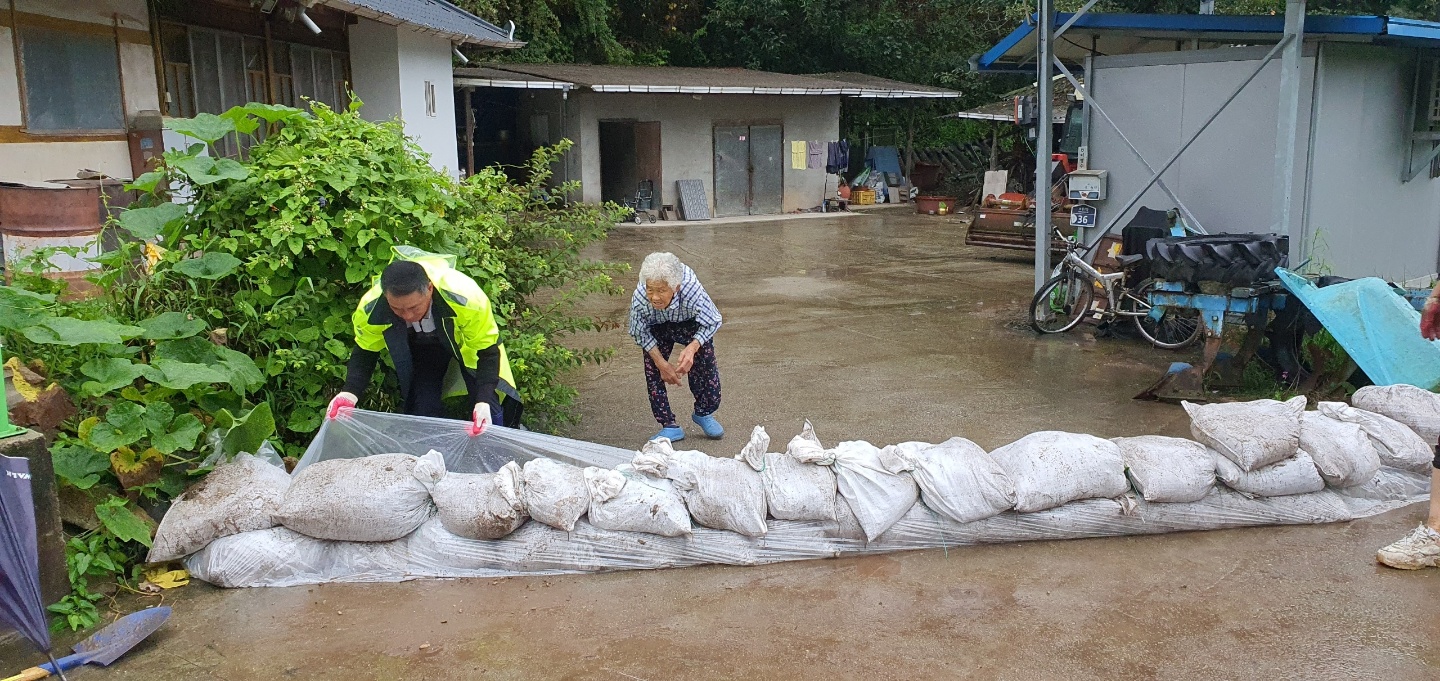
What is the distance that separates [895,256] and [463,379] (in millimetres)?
10400

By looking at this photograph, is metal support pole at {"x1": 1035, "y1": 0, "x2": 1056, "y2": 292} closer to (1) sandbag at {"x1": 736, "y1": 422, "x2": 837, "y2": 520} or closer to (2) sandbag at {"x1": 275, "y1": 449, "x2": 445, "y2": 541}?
(1) sandbag at {"x1": 736, "y1": 422, "x2": 837, "y2": 520}

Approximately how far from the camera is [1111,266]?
901 cm

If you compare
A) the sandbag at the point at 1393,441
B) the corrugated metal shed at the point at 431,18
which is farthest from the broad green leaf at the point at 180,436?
A: the corrugated metal shed at the point at 431,18

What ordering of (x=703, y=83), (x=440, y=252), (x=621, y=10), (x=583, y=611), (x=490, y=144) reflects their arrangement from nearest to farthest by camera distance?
(x=583, y=611) → (x=440, y=252) → (x=703, y=83) → (x=490, y=144) → (x=621, y=10)

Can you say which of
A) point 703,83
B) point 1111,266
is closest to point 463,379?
point 1111,266

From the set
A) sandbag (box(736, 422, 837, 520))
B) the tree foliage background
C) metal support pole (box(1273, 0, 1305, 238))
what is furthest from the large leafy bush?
the tree foliage background

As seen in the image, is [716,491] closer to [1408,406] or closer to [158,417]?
[158,417]

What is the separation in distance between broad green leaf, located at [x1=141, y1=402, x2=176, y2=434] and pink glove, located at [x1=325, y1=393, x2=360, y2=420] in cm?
55

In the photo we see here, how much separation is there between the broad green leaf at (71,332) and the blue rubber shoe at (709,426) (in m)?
2.90

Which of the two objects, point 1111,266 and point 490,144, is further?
point 490,144

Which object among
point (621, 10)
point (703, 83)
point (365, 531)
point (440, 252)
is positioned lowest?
point (365, 531)

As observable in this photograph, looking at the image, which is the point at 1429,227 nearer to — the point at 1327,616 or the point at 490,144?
the point at 1327,616

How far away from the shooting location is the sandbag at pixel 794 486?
409cm

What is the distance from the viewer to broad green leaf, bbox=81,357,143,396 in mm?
3875
